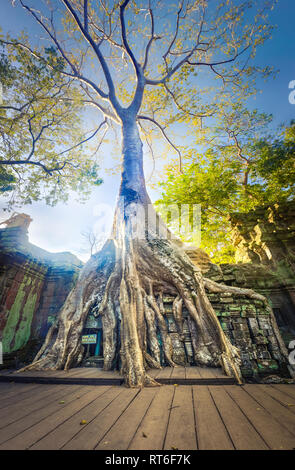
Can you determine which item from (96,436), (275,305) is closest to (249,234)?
(275,305)

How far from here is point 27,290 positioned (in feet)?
15.2

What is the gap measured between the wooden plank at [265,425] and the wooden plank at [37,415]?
1.50m

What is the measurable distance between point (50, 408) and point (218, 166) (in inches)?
398

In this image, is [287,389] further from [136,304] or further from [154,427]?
[136,304]

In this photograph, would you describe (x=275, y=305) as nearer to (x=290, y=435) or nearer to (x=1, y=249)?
(x=290, y=435)

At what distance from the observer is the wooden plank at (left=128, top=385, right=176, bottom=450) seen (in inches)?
42.7

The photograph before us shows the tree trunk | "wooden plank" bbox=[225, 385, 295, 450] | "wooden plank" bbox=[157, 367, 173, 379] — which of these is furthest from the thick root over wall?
"wooden plank" bbox=[225, 385, 295, 450]

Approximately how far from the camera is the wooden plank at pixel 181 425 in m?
1.08

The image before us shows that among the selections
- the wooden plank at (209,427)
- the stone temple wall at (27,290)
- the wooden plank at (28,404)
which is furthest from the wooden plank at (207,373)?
the stone temple wall at (27,290)

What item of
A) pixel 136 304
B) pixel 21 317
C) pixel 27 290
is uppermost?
pixel 27 290

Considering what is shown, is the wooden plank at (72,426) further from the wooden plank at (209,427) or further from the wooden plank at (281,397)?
the wooden plank at (281,397)

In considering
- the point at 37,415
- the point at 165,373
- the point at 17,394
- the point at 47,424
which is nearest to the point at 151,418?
the point at 47,424

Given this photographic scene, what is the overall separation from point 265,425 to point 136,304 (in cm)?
219

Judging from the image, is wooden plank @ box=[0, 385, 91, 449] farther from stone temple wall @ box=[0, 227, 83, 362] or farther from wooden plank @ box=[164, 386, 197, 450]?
stone temple wall @ box=[0, 227, 83, 362]
